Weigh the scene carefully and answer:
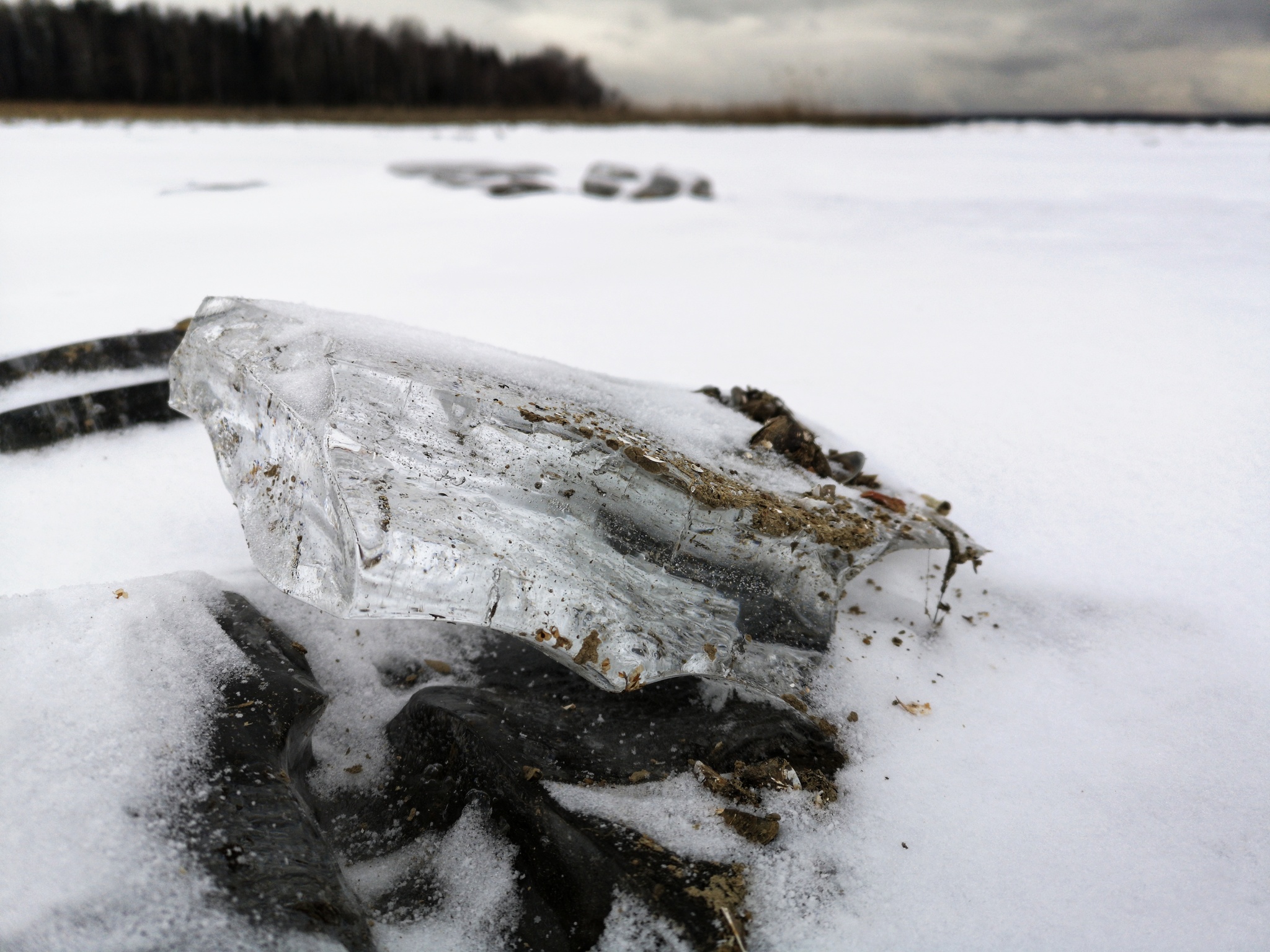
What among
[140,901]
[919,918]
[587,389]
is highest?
[587,389]

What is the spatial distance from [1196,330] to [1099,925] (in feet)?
10.00

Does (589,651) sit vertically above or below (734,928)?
above

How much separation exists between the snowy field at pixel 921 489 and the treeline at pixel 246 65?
1172 centimetres

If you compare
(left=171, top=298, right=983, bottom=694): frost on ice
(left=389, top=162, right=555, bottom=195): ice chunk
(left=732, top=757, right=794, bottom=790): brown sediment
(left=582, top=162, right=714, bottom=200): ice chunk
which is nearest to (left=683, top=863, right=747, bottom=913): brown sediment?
(left=732, top=757, right=794, bottom=790): brown sediment

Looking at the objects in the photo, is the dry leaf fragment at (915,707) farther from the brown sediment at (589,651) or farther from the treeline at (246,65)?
the treeline at (246,65)

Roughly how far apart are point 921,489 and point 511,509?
1616 mm

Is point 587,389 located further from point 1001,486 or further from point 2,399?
point 2,399

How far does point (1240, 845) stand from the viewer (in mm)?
1479

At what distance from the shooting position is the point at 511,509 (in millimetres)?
1642

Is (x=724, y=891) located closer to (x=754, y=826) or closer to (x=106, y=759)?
(x=754, y=826)

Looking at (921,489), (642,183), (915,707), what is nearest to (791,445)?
(921,489)

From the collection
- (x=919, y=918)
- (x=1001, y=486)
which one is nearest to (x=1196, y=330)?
(x=1001, y=486)

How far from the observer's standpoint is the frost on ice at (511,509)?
1492 millimetres

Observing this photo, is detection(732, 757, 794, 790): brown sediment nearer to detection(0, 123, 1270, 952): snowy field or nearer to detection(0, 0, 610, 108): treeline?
detection(0, 123, 1270, 952): snowy field
